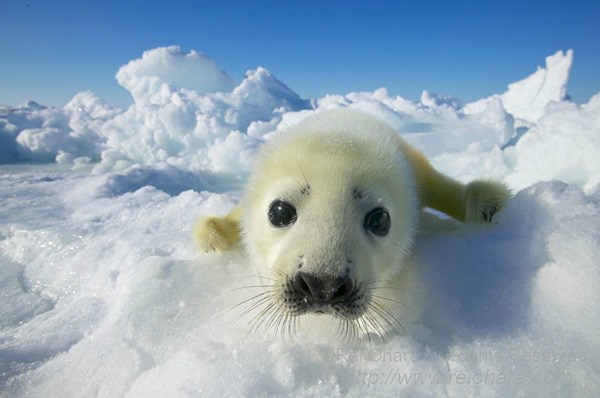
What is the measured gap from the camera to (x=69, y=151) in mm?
20062

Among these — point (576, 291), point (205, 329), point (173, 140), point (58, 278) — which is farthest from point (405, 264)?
point (173, 140)

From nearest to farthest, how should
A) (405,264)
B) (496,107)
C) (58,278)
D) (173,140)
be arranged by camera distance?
(405,264), (58,278), (496,107), (173,140)

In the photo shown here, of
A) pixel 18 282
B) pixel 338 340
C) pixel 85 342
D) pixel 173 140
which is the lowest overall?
pixel 173 140

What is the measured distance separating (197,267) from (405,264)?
1.13 meters

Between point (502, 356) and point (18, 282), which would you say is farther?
point (18, 282)

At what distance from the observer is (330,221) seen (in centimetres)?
148

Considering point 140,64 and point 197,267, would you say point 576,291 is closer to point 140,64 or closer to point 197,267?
point 197,267

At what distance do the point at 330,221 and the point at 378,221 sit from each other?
0.92ft

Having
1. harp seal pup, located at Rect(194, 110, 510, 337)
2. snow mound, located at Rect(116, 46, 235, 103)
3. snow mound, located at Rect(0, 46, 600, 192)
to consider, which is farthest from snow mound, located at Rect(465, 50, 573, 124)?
harp seal pup, located at Rect(194, 110, 510, 337)

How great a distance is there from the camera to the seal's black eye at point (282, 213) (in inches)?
65.6

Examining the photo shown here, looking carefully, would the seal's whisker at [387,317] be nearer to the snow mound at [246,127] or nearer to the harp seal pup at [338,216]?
the harp seal pup at [338,216]

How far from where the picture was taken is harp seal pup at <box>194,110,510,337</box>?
138cm

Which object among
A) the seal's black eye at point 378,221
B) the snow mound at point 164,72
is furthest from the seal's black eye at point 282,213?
the snow mound at point 164,72

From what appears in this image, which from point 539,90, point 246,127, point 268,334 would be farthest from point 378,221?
point 539,90
